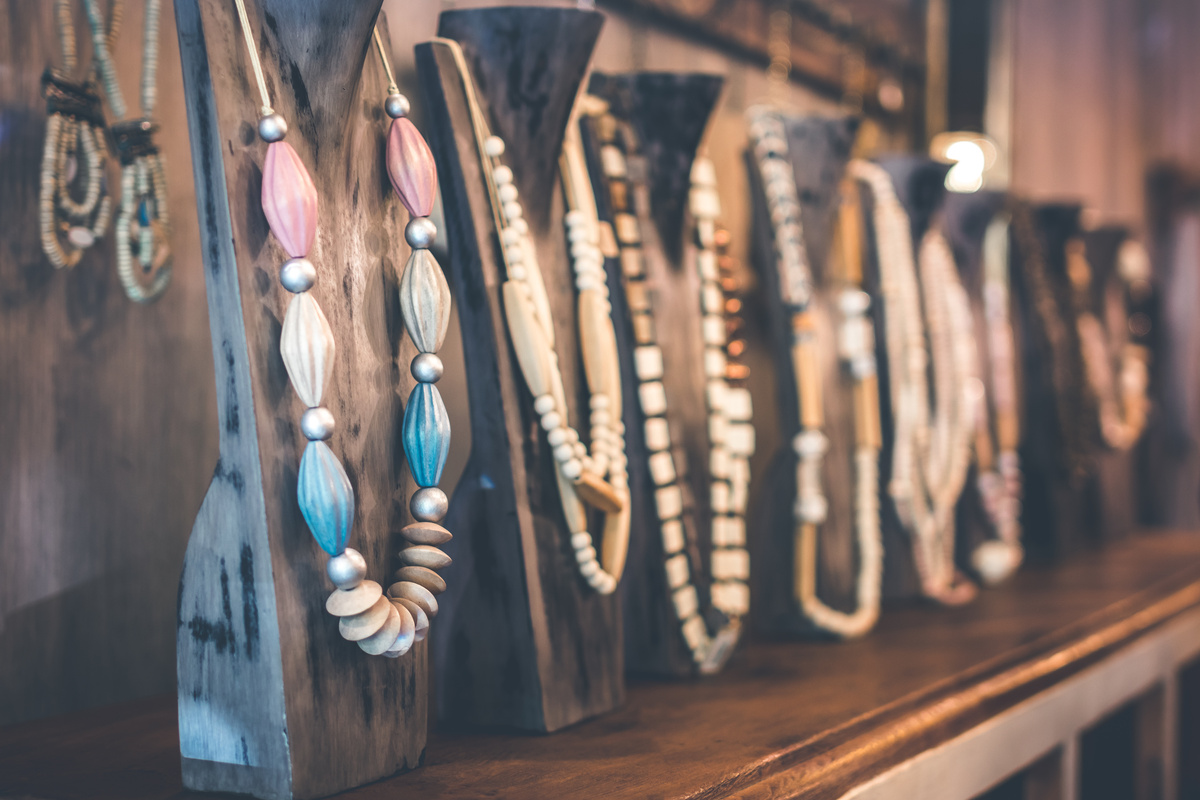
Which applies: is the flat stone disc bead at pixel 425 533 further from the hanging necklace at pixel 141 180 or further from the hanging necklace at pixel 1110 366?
the hanging necklace at pixel 1110 366

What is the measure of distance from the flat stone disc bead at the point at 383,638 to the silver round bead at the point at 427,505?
0.04 meters

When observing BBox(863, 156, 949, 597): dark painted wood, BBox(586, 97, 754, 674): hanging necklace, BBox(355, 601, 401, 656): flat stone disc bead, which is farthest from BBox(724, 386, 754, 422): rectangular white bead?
BBox(355, 601, 401, 656): flat stone disc bead

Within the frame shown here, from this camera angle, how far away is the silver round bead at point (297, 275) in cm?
39

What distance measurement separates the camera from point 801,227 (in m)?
0.79

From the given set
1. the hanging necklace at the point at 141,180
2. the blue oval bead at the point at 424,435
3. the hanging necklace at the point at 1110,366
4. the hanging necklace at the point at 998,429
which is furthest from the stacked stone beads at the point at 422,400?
the hanging necklace at the point at 1110,366

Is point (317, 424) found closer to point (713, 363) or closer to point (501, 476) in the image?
point (501, 476)

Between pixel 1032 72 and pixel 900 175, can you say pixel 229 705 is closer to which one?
pixel 900 175

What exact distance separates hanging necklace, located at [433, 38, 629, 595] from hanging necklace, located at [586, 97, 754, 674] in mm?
54

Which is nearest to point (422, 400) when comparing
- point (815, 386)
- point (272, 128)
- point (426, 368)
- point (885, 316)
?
point (426, 368)

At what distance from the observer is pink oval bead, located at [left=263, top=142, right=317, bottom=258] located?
0.39m

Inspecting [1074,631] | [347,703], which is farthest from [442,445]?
[1074,631]

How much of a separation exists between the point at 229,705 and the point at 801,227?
1.86 ft

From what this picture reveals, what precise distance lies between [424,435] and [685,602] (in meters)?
0.25

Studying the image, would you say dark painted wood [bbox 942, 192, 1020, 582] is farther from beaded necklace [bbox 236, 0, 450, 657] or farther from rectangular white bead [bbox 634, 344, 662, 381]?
beaded necklace [bbox 236, 0, 450, 657]
